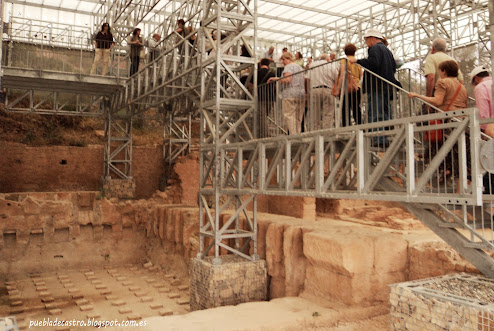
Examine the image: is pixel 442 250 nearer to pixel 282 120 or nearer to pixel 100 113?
pixel 282 120

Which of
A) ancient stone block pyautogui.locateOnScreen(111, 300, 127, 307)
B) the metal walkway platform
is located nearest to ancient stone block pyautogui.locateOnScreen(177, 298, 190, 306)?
ancient stone block pyautogui.locateOnScreen(111, 300, 127, 307)

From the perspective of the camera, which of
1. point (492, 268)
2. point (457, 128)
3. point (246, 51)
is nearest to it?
point (457, 128)

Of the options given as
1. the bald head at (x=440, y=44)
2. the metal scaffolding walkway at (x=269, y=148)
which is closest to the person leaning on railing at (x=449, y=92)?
the metal scaffolding walkway at (x=269, y=148)

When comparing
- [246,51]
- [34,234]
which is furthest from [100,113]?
[246,51]

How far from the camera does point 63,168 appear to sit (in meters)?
19.5

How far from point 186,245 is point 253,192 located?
6.65 m

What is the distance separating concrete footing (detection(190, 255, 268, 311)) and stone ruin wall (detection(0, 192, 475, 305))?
0.33 m

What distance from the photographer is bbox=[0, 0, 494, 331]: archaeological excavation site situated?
545 centimetres

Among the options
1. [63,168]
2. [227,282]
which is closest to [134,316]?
[227,282]

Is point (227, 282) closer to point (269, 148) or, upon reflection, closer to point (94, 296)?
point (269, 148)

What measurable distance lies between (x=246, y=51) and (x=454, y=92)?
6.06m

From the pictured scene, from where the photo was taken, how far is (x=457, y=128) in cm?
469

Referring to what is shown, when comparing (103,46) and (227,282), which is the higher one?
(103,46)

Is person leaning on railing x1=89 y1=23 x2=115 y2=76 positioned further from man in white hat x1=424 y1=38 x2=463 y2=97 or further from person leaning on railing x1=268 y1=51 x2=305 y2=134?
man in white hat x1=424 y1=38 x2=463 y2=97
